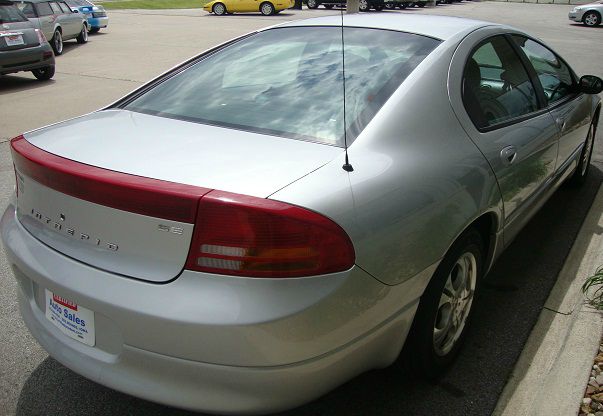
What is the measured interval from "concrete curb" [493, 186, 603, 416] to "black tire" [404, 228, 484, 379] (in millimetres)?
312

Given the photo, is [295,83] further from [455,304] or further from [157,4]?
[157,4]

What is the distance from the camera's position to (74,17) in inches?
648

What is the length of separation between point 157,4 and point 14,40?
2883cm

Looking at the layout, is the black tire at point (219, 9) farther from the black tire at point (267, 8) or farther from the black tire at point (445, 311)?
the black tire at point (445, 311)

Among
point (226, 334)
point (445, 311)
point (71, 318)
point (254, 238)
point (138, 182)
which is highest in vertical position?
point (138, 182)

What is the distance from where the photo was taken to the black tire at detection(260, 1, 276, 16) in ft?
99.6

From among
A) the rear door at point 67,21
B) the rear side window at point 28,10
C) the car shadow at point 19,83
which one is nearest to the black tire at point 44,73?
the car shadow at point 19,83

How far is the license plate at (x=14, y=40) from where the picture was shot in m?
10.6

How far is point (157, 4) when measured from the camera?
37.5m

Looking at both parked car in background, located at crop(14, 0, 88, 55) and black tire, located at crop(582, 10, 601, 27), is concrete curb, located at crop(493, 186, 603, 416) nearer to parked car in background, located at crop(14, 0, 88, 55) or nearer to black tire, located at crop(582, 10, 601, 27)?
parked car in background, located at crop(14, 0, 88, 55)

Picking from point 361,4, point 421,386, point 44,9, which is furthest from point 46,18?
point 361,4

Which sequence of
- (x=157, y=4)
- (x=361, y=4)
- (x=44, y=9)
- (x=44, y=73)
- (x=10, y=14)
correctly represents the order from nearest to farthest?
(x=10, y=14) → (x=44, y=73) → (x=44, y=9) → (x=361, y=4) → (x=157, y=4)

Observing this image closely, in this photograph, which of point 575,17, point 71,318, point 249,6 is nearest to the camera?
point 71,318

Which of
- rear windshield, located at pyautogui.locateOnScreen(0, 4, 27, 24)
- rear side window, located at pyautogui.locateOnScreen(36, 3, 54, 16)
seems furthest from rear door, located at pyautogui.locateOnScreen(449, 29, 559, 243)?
rear side window, located at pyautogui.locateOnScreen(36, 3, 54, 16)
